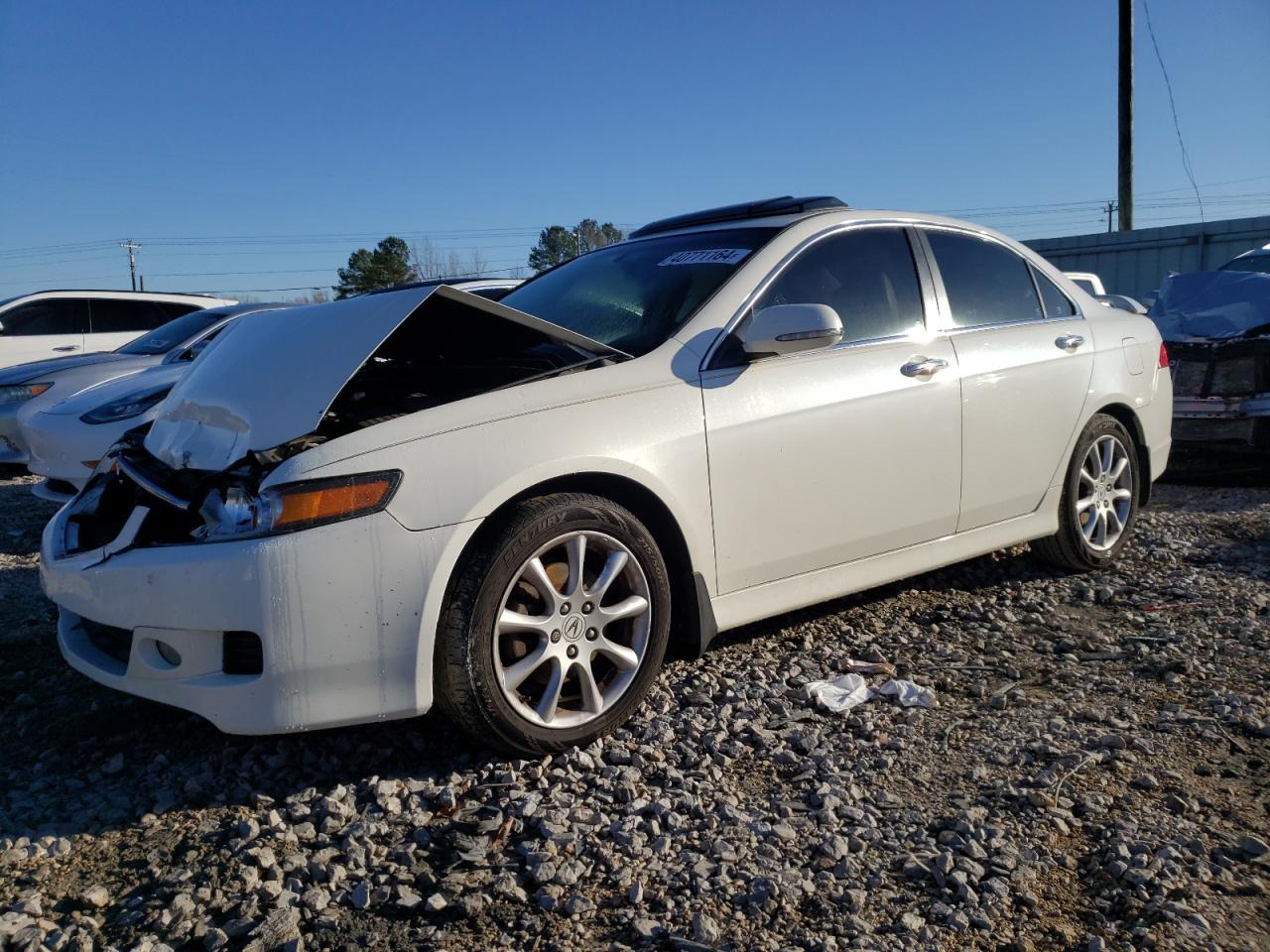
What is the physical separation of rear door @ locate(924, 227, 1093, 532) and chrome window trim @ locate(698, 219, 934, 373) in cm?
10

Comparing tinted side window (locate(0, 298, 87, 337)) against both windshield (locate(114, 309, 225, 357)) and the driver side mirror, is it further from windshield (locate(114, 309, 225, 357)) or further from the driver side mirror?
the driver side mirror

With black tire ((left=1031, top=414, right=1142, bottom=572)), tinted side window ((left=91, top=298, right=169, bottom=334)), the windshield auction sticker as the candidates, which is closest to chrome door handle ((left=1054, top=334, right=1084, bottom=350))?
black tire ((left=1031, top=414, right=1142, bottom=572))

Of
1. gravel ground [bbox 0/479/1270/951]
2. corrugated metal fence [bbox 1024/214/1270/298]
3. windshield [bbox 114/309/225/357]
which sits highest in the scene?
corrugated metal fence [bbox 1024/214/1270/298]

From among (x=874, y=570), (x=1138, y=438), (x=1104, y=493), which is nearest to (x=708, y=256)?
(x=874, y=570)

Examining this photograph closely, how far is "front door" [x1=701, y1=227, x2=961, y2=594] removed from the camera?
3365 mm

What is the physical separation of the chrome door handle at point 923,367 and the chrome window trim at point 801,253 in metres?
0.12

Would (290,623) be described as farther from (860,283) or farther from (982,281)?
(982,281)

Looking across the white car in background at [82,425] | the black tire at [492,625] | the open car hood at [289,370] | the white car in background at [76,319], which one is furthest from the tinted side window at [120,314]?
the black tire at [492,625]

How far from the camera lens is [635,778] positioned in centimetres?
287

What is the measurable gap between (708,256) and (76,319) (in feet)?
35.2

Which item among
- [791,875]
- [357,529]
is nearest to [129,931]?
[357,529]

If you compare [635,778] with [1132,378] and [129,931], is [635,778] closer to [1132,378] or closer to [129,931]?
[129,931]

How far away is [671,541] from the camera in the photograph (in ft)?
10.7

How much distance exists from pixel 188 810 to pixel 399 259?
123 feet
